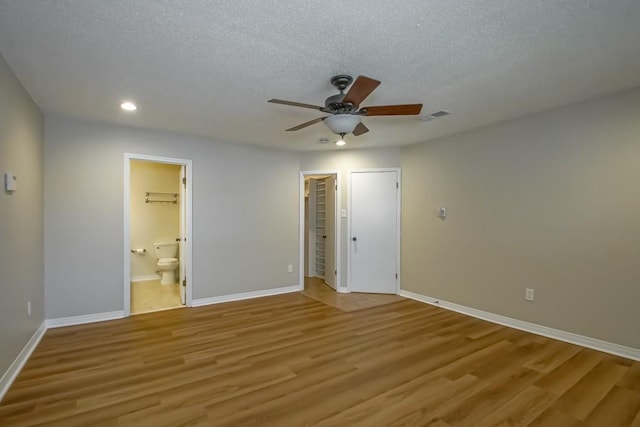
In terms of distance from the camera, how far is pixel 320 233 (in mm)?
6477

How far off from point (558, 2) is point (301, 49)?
150 cm

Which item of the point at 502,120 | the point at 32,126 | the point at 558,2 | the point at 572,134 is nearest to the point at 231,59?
the point at 558,2

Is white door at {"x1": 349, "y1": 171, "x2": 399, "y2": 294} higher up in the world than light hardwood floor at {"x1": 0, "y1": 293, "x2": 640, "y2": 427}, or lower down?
higher up

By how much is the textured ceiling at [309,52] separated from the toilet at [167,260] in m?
2.98

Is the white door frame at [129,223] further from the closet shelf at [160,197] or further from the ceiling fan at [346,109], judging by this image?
the ceiling fan at [346,109]

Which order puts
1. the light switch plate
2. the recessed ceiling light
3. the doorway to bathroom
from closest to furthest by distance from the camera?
the light switch plate
the recessed ceiling light
the doorway to bathroom

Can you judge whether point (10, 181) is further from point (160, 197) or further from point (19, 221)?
point (160, 197)

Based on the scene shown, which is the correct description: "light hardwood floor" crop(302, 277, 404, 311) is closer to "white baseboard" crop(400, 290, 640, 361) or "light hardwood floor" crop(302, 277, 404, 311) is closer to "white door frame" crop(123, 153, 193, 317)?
"white baseboard" crop(400, 290, 640, 361)

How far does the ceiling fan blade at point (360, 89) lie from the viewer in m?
2.06

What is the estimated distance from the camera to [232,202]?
480 centimetres

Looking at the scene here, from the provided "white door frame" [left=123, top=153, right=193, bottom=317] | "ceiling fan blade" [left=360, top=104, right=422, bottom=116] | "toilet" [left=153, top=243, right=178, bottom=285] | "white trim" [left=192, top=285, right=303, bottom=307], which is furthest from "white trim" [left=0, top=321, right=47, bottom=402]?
"ceiling fan blade" [left=360, top=104, right=422, bottom=116]

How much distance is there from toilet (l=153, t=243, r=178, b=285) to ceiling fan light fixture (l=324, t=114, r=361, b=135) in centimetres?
441

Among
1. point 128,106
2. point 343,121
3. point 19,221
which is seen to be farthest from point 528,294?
point 19,221

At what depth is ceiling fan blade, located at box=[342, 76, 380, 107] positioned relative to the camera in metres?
2.06
